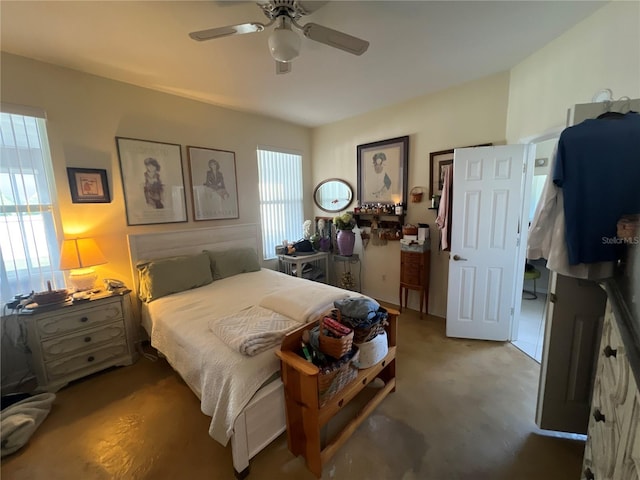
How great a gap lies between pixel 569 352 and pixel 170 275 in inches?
124

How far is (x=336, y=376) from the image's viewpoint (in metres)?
1.49

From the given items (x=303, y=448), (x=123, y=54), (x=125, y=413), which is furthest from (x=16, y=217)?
(x=303, y=448)

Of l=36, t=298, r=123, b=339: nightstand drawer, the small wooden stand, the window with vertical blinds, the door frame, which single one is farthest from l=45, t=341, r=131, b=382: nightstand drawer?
the door frame

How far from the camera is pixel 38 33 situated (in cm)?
177

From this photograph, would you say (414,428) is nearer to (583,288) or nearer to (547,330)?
(547,330)

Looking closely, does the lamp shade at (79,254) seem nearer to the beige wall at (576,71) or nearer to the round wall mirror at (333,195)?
the round wall mirror at (333,195)

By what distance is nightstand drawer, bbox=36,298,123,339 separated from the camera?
2006 millimetres

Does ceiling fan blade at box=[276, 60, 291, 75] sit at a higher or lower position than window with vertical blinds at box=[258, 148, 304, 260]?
higher

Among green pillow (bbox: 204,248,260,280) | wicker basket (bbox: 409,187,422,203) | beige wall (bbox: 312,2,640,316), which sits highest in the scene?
beige wall (bbox: 312,2,640,316)

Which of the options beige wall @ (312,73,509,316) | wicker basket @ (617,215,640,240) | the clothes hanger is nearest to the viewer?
wicker basket @ (617,215,640,240)

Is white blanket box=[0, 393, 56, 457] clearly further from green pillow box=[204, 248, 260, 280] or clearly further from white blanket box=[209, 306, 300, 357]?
green pillow box=[204, 248, 260, 280]

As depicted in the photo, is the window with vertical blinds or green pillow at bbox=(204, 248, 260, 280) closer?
green pillow at bbox=(204, 248, 260, 280)

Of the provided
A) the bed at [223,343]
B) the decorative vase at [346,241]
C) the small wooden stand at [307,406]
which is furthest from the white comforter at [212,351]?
the decorative vase at [346,241]

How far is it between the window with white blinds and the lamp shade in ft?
0.85
